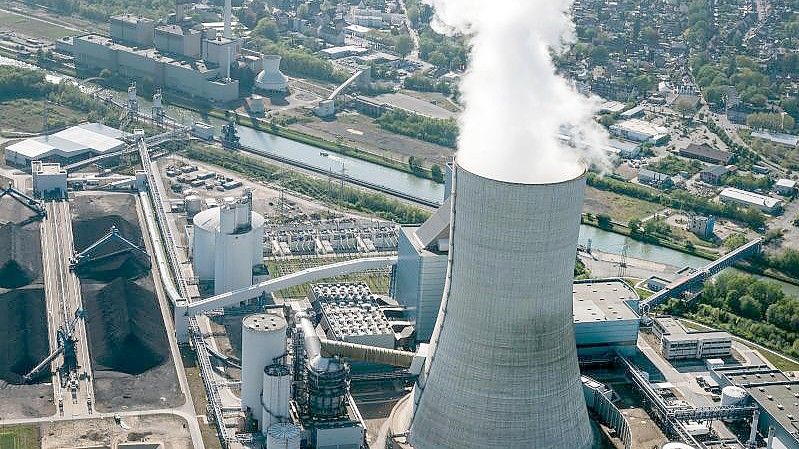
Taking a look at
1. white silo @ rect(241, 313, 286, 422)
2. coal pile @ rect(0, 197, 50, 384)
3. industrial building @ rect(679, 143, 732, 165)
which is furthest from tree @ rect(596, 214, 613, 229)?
coal pile @ rect(0, 197, 50, 384)

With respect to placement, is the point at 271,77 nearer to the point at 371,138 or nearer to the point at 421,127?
the point at 371,138

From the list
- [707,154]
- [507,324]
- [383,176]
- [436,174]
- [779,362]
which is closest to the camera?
[507,324]

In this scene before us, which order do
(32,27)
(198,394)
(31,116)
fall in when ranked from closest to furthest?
(198,394), (31,116), (32,27)

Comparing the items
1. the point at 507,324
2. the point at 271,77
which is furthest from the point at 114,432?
the point at 271,77

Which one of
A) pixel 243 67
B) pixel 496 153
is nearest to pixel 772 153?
pixel 243 67

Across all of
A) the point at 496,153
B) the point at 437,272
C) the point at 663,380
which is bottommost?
the point at 663,380

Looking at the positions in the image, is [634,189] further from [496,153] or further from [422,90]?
[496,153]
